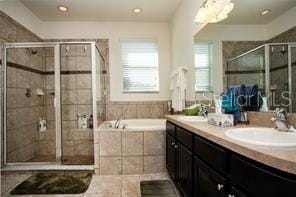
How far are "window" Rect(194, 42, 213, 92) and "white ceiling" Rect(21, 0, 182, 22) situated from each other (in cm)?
126

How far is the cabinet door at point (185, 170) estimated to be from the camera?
176cm

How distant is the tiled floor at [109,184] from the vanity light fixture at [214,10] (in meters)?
1.96

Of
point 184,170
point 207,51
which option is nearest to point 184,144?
point 184,170

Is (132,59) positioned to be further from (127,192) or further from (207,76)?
(127,192)

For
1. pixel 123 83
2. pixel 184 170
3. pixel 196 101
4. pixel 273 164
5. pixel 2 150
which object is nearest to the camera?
pixel 273 164

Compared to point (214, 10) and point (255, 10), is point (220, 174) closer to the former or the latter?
point (255, 10)

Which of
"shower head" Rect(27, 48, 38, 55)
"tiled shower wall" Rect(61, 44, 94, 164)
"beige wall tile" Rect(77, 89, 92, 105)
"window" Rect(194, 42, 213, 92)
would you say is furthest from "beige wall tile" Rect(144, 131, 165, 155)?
"shower head" Rect(27, 48, 38, 55)

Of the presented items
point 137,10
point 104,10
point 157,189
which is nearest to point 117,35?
point 104,10

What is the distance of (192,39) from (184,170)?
1742 mm

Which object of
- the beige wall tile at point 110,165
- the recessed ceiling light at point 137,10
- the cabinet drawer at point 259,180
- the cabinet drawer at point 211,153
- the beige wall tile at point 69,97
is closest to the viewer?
the cabinet drawer at point 259,180

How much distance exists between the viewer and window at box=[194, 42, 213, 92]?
8.13 ft

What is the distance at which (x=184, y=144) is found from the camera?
1968 mm

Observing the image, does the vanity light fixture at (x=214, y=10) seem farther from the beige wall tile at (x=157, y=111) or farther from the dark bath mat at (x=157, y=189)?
the beige wall tile at (x=157, y=111)

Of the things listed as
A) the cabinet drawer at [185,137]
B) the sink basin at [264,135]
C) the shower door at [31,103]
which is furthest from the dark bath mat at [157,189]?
the shower door at [31,103]
